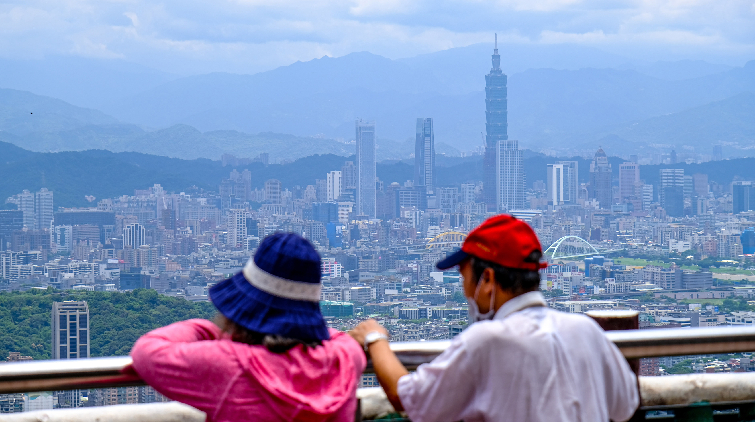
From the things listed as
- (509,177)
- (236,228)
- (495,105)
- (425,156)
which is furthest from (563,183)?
(236,228)

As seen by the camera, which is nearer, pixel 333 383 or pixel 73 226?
pixel 333 383

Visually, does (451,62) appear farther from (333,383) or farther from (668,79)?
(333,383)

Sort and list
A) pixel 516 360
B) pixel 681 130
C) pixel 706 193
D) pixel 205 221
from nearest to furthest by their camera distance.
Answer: pixel 516 360
pixel 205 221
pixel 706 193
pixel 681 130

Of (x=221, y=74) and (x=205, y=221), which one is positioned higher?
(x=221, y=74)

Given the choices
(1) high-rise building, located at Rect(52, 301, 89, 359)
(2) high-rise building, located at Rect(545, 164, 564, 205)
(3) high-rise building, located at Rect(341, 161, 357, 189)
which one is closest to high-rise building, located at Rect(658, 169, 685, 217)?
(2) high-rise building, located at Rect(545, 164, 564, 205)

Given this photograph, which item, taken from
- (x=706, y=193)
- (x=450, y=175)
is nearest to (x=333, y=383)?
(x=706, y=193)

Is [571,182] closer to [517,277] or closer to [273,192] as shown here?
[273,192]
